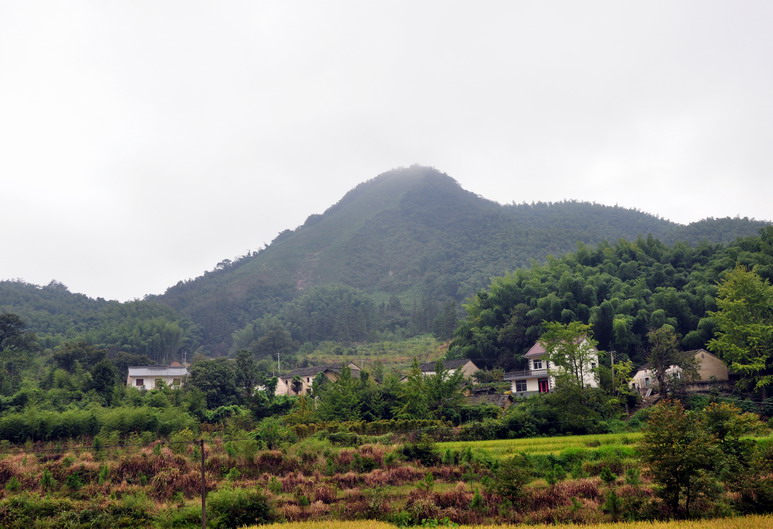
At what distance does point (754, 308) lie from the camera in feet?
133

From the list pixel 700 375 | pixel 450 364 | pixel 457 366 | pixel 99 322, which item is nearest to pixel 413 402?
pixel 457 366

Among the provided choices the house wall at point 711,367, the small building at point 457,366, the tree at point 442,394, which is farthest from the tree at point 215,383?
the house wall at point 711,367

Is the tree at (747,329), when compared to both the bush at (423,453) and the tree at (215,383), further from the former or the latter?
the tree at (215,383)

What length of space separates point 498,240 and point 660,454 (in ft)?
442

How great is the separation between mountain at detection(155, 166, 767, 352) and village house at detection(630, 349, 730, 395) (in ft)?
257

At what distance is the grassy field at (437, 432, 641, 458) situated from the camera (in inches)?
1113

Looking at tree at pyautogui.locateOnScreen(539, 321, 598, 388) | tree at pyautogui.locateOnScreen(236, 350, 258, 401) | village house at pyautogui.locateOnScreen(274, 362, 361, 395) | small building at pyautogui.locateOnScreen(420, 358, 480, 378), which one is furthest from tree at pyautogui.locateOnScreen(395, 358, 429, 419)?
village house at pyautogui.locateOnScreen(274, 362, 361, 395)

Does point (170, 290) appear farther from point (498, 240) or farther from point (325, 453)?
point (325, 453)

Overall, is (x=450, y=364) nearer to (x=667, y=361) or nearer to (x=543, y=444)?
(x=667, y=361)

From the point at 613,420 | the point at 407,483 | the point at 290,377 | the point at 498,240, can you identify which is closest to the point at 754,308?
the point at 613,420

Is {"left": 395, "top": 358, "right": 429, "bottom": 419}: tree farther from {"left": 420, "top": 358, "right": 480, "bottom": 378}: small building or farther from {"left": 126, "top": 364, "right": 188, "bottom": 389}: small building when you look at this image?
{"left": 126, "top": 364, "right": 188, "bottom": 389}: small building

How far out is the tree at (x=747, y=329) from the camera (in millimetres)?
37531

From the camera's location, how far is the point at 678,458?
60.0ft

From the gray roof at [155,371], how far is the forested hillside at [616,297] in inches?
1026
